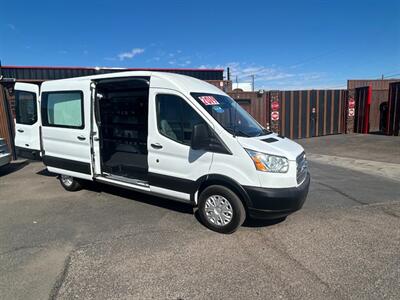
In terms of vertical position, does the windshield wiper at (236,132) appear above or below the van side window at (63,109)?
below

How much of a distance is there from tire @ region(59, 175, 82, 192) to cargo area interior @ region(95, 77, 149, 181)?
1032 mm

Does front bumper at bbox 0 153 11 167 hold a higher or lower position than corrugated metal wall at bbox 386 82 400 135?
lower

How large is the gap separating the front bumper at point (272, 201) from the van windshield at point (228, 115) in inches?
33.1

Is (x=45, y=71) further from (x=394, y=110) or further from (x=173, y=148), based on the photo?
(x=394, y=110)

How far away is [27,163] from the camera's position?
9359mm

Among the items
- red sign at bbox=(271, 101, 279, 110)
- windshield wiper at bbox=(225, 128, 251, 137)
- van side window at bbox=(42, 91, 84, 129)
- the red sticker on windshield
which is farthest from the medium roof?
windshield wiper at bbox=(225, 128, 251, 137)

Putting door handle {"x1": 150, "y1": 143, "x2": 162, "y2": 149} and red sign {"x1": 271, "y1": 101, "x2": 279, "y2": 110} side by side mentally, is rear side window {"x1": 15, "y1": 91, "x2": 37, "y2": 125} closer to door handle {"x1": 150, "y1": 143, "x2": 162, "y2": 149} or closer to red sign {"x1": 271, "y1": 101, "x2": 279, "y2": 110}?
door handle {"x1": 150, "y1": 143, "x2": 162, "y2": 149}

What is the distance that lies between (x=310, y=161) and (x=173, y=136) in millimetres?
6615

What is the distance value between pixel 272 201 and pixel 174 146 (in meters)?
1.57

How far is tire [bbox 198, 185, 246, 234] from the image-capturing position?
11.8ft

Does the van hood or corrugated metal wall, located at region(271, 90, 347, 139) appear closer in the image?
the van hood

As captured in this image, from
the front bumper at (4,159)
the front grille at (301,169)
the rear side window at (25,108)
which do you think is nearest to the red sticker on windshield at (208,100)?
the front grille at (301,169)

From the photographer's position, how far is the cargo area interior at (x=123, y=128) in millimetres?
5055

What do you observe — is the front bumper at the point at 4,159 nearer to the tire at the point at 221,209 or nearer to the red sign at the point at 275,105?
the tire at the point at 221,209
